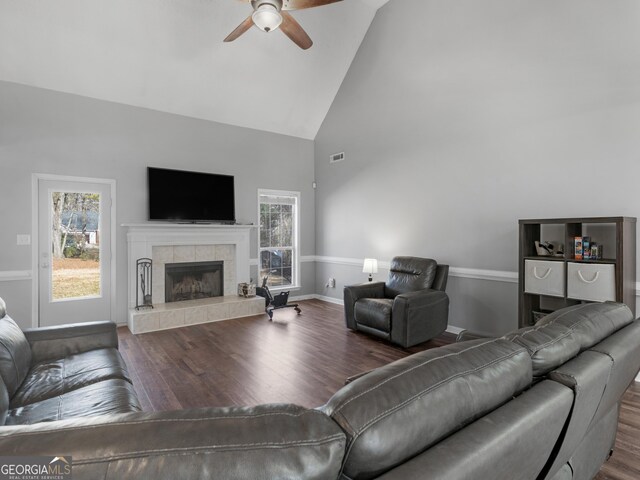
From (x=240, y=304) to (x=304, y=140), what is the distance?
11.3ft

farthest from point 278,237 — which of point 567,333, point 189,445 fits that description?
point 189,445

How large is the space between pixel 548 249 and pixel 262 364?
317 cm

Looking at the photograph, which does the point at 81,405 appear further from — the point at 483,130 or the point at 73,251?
the point at 483,130

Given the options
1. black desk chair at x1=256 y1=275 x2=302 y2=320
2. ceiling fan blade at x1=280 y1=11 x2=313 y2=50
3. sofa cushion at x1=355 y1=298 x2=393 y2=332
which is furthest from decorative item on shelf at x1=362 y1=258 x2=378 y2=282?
ceiling fan blade at x1=280 y1=11 x2=313 y2=50

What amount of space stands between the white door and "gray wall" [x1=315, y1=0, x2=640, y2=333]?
12.4 ft

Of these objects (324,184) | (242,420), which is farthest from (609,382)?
(324,184)

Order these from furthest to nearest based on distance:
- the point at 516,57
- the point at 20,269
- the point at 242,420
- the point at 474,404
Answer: the point at 20,269
the point at 516,57
the point at 474,404
the point at 242,420

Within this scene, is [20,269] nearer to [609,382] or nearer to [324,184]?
[324,184]

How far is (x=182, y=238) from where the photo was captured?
17.2 feet

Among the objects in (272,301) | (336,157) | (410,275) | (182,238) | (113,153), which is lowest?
(272,301)

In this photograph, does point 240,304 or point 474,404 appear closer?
point 474,404

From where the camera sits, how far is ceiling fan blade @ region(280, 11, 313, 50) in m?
3.32

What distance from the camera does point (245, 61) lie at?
16.7 feet

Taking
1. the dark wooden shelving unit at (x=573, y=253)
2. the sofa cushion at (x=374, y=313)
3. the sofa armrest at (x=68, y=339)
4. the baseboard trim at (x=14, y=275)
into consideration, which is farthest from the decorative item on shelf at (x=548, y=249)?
the baseboard trim at (x=14, y=275)
